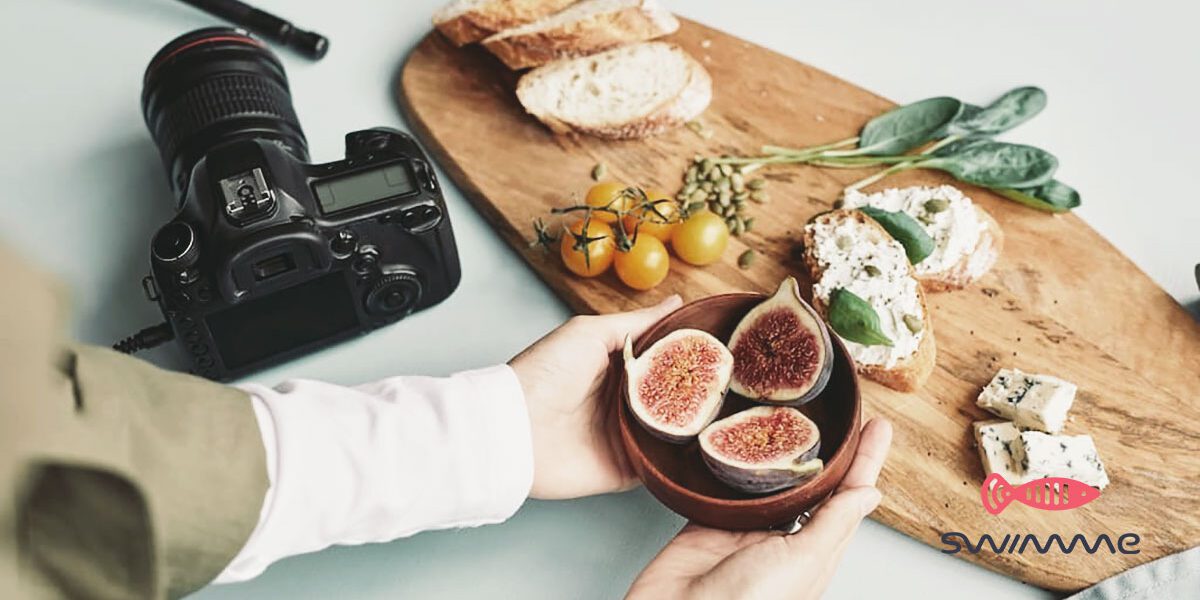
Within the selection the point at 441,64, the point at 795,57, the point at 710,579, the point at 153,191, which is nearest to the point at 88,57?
the point at 153,191

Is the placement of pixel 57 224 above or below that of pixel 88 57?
below

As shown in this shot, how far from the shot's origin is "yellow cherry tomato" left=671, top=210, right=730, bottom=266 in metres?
1.87

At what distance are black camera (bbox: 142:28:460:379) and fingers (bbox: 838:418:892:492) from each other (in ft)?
2.63

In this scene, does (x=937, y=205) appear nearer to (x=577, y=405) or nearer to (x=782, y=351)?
(x=782, y=351)

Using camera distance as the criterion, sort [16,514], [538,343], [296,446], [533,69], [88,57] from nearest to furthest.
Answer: [16,514] → [296,446] → [538,343] → [533,69] → [88,57]

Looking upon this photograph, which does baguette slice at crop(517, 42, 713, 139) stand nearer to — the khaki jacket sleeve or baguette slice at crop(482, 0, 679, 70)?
baguette slice at crop(482, 0, 679, 70)

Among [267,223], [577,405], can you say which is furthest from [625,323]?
[267,223]

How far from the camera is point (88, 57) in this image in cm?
238

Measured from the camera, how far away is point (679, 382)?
1.51 m

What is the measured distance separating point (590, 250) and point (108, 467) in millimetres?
1192

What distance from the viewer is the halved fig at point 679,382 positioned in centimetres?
147

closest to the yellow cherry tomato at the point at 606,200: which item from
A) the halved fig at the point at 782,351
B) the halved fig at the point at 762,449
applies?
the halved fig at the point at 782,351

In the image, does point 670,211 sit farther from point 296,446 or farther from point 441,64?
point 296,446

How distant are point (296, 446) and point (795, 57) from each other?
1604 millimetres
